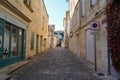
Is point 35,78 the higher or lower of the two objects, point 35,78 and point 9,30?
the lower

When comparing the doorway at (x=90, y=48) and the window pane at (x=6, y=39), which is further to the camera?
the doorway at (x=90, y=48)

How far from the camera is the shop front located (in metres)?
6.96

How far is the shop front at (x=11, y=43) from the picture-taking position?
696 centimetres

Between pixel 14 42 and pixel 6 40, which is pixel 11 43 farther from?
pixel 6 40

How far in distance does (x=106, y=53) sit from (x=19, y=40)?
5.78 m

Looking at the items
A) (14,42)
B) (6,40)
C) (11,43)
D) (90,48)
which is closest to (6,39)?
(6,40)

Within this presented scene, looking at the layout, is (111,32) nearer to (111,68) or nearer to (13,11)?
(111,68)

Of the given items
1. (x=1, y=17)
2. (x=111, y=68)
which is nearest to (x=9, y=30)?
(x=1, y=17)

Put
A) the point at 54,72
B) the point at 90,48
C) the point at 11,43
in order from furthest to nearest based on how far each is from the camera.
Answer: the point at 90,48 → the point at 11,43 → the point at 54,72

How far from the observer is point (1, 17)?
658cm

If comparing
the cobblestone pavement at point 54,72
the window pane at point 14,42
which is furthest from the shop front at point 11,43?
the cobblestone pavement at point 54,72

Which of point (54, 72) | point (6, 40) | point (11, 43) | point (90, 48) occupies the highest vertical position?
point (6, 40)

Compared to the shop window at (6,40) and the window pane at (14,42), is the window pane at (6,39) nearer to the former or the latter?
the shop window at (6,40)

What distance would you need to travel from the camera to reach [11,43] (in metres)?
8.28
